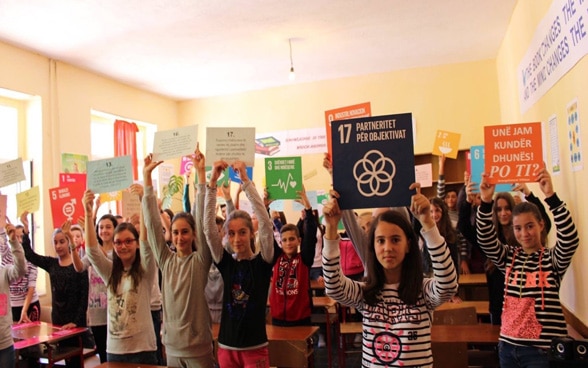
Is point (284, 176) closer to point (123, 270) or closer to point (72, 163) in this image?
point (123, 270)

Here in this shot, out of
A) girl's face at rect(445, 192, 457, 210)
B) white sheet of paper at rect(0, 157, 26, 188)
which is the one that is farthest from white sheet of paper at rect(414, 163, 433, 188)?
white sheet of paper at rect(0, 157, 26, 188)

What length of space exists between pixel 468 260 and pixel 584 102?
276 centimetres

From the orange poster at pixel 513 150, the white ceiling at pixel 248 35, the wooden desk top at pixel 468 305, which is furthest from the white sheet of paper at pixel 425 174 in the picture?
the orange poster at pixel 513 150

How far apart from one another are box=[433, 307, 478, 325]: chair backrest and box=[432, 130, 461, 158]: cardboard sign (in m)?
1.85

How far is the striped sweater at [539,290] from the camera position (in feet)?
6.97

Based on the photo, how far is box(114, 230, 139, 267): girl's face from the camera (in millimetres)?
2790

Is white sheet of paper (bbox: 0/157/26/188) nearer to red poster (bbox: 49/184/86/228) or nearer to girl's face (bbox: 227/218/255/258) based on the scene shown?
red poster (bbox: 49/184/86/228)

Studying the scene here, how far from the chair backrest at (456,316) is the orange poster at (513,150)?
4.09 ft

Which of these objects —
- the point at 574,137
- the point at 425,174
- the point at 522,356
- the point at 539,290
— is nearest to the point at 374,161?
the point at 539,290

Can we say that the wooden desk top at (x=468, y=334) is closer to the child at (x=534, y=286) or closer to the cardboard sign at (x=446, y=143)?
the child at (x=534, y=286)

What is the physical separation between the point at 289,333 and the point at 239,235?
3.43ft

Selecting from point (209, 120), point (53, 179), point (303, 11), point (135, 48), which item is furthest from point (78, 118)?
point (303, 11)

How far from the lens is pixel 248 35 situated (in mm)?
5848

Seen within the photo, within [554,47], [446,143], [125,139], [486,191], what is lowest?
[486,191]
